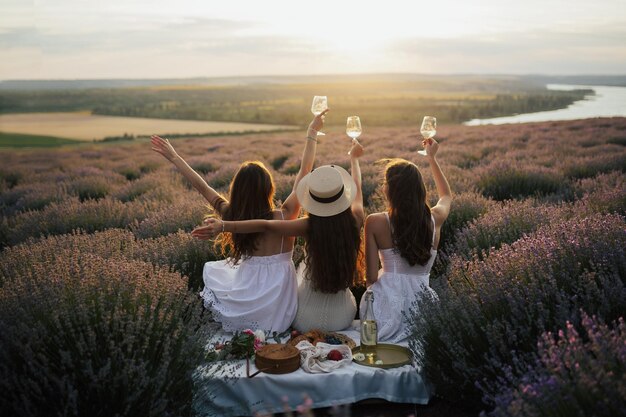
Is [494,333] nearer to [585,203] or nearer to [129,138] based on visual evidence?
[585,203]

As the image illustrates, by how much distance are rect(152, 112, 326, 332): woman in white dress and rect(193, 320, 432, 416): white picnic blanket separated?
32.5 inches

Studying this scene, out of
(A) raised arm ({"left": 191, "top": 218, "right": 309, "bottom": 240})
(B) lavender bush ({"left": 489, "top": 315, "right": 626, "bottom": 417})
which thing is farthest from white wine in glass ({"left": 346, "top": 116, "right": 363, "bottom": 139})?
(B) lavender bush ({"left": 489, "top": 315, "right": 626, "bottom": 417})

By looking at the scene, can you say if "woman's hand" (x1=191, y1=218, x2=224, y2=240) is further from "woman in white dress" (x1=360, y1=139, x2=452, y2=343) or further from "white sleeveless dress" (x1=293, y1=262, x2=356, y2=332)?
"woman in white dress" (x1=360, y1=139, x2=452, y2=343)

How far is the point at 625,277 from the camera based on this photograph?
3494 mm

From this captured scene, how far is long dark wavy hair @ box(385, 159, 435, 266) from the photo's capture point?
449cm

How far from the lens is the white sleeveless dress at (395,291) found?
4.56 meters

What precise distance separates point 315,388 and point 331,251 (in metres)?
1.05

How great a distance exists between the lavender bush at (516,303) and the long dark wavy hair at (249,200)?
150 cm

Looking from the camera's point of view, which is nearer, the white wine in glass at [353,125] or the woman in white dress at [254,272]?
the woman in white dress at [254,272]

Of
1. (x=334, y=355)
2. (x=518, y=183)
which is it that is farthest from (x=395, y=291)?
(x=518, y=183)

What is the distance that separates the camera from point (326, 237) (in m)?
4.55

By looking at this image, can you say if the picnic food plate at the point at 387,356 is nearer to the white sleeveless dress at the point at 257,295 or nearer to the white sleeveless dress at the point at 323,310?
the white sleeveless dress at the point at 323,310

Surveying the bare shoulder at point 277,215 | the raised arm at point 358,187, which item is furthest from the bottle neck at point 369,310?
the bare shoulder at point 277,215

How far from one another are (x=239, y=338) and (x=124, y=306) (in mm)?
1006
